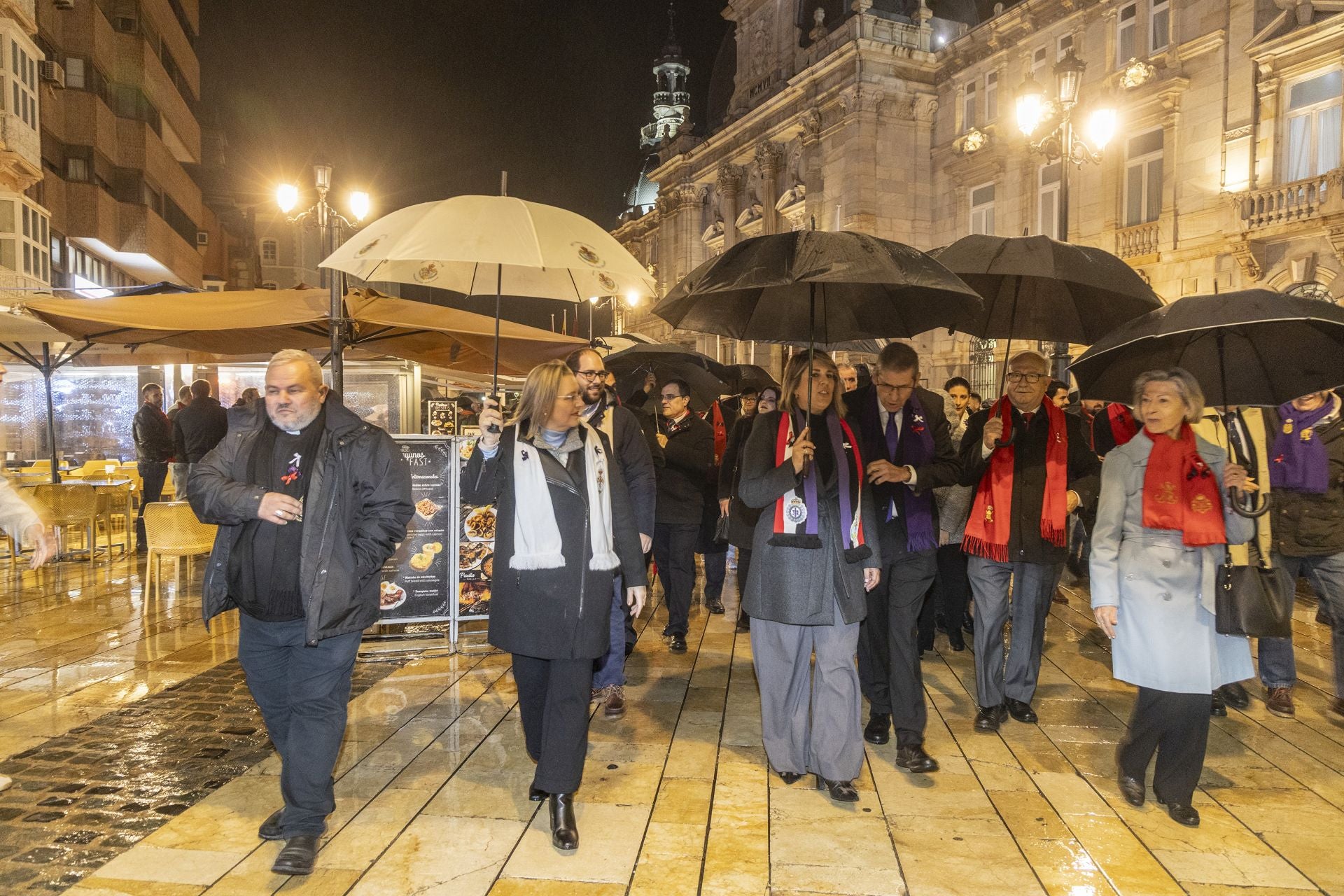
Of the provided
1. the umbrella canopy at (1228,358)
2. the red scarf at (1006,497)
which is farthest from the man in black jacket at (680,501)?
the umbrella canopy at (1228,358)

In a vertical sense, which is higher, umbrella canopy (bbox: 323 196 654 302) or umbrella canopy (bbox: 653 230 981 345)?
umbrella canopy (bbox: 323 196 654 302)

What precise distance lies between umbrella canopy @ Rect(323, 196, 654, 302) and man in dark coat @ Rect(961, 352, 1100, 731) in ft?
7.28

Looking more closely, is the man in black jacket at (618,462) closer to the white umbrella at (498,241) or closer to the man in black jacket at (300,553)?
the white umbrella at (498,241)

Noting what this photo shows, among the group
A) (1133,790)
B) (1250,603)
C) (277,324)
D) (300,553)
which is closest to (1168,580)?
(1250,603)

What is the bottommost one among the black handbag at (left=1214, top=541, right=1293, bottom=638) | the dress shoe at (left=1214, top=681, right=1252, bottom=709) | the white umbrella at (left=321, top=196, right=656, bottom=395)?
the dress shoe at (left=1214, top=681, right=1252, bottom=709)

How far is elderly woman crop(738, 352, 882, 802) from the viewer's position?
176 inches

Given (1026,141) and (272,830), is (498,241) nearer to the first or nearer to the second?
(272,830)

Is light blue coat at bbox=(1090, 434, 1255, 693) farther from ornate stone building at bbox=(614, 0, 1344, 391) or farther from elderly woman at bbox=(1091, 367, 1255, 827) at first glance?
ornate stone building at bbox=(614, 0, 1344, 391)

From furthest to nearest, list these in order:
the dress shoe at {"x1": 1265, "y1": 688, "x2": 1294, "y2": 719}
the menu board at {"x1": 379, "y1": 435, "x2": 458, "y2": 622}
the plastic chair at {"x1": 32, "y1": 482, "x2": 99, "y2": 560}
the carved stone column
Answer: the carved stone column, the plastic chair at {"x1": 32, "y1": 482, "x2": 99, "y2": 560}, the menu board at {"x1": 379, "y1": 435, "x2": 458, "y2": 622}, the dress shoe at {"x1": 1265, "y1": 688, "x2": 1294, "y2": 719}

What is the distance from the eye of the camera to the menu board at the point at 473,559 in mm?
7594

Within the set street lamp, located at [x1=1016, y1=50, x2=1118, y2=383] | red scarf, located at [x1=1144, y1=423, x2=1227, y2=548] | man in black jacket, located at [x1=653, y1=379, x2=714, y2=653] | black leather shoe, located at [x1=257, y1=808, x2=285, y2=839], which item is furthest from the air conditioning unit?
red scarf, located at [x1=1144, y1=423, x2=1227, y2=548]

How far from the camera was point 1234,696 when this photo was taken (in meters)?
6.17

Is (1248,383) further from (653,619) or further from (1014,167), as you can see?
(1014,167)

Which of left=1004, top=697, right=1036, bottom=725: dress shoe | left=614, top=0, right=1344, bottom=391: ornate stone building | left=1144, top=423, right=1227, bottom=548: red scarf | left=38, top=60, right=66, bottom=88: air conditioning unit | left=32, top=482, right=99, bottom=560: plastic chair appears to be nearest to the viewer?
left=1144, top=423, right=1227, bottom=548: red scarf
